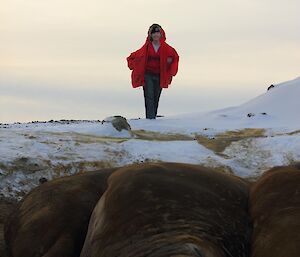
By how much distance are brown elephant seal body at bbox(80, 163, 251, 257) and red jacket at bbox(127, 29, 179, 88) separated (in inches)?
337

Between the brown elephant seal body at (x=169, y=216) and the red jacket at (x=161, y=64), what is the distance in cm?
855

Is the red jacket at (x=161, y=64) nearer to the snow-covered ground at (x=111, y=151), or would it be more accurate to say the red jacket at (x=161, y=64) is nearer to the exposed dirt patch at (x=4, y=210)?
the snow-covered ground at (x=111, y=151)

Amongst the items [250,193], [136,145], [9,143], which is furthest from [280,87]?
[250,193]

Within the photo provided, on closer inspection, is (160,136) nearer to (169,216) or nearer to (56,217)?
(56,217)

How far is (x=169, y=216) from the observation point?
3.53 m

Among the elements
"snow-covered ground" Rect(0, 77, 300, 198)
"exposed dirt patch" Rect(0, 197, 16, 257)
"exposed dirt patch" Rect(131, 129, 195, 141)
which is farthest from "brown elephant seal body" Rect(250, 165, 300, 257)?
"exposed dirt patch" Rect(131, 129, 195, 141)

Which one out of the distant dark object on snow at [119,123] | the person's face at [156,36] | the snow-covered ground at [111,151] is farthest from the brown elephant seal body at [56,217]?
the person's face at [156,36]

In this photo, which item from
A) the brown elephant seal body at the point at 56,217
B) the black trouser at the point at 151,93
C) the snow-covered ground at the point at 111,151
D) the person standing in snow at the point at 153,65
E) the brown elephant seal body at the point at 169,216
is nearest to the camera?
the brown elephant seal body at the point at 169,216

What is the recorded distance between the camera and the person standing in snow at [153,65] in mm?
12641

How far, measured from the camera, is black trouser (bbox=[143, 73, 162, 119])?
12.8m

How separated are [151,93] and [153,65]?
541 millimetres

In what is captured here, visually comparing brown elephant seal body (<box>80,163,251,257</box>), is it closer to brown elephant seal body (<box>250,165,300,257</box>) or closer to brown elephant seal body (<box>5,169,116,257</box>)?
brown elephant seal body (<box>250,165,300,257</box>)

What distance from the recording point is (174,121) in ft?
41.2

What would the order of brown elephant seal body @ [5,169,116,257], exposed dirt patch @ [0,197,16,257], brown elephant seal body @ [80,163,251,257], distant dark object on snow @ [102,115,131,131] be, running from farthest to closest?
distant dark object on snow @ [102,115,131,131]
exposed dirt patch @ [0,197,16,257]
brown elephant seal body @ [5,169,116,257]
brown elephant seal body @ [80,163,251,257]
